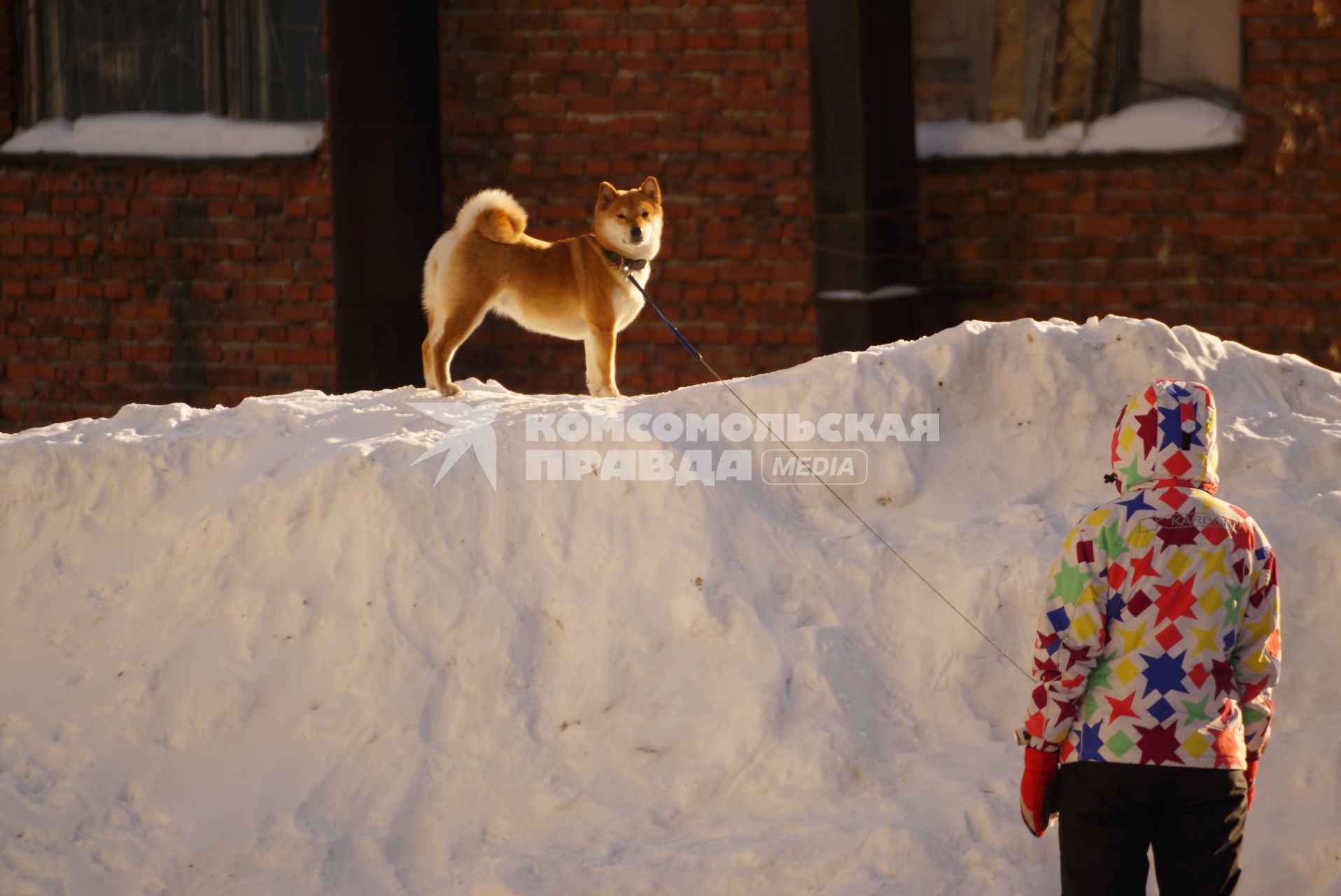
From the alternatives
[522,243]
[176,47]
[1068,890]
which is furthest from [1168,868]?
[176,47]

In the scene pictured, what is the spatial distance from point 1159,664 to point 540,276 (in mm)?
3557

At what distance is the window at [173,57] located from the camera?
25.4ft

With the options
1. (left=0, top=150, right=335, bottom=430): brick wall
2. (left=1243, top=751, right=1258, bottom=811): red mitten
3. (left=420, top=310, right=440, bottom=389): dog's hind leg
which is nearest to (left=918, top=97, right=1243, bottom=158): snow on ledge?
(left=420, top=310, right=440, bottom=389): dog's hind leg

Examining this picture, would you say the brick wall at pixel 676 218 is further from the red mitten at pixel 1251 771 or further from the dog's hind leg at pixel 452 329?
the red mitten at pixel 1251 771

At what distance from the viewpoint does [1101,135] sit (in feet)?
23.1

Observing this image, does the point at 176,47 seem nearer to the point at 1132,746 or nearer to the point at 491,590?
the point at 491,590

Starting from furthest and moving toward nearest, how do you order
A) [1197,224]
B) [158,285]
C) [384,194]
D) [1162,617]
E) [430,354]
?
[158,285] → [1197,224] → [384,194] → [430,354] → [1162,617]

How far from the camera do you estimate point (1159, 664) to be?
2588mm

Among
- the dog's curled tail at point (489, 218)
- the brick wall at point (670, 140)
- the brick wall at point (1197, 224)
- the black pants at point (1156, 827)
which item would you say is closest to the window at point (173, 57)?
the brick wall at point (670, 140)

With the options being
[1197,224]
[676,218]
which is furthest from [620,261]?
[1197,224]

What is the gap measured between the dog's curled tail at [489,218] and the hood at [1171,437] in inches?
134

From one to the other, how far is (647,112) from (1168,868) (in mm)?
5359

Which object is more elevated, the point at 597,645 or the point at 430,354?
the point at 430,354

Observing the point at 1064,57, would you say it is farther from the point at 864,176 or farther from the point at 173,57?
the point at 173,57
